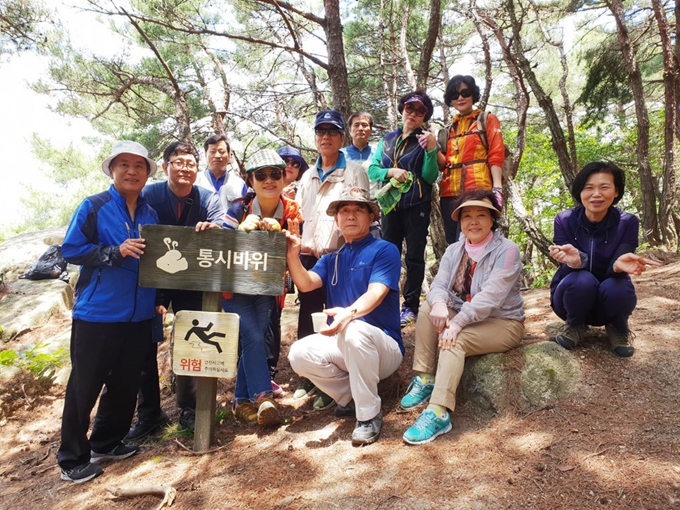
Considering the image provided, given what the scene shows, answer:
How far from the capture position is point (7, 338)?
7574 millimetres

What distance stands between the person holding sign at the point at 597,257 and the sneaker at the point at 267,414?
230 centimetres

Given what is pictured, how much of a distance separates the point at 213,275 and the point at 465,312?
6.05 feet

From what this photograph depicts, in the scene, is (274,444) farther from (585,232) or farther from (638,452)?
(585,232)

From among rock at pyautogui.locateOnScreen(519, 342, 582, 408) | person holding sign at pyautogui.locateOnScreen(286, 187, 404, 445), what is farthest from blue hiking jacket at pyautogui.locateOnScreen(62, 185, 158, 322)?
rock at pyautogui.locateOnScreen(519, 342, 582, 408)

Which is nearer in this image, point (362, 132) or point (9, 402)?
point (362, 132)

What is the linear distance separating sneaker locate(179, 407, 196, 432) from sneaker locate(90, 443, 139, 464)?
394 millimetres

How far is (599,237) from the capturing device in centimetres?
333

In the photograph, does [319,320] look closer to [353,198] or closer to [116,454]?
[353,198]

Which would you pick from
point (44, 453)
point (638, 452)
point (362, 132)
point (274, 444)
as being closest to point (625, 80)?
point (362, 132)

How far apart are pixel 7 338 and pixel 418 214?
7.35 meters

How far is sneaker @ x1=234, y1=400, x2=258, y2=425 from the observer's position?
369 centimetres

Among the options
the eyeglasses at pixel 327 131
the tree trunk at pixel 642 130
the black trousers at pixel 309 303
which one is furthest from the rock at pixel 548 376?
the tree trunk at pixel 642 130

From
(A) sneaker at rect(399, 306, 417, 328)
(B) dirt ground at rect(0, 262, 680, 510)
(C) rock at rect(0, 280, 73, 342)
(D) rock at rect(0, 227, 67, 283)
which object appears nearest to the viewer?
(B) dirt ground at rect(0, 262, 680, 510)

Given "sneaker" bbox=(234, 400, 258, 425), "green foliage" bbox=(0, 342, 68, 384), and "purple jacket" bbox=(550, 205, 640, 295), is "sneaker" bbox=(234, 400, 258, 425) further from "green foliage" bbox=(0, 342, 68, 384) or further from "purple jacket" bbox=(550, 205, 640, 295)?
"green foliage" bbox=(0, 342, 68, 384)
